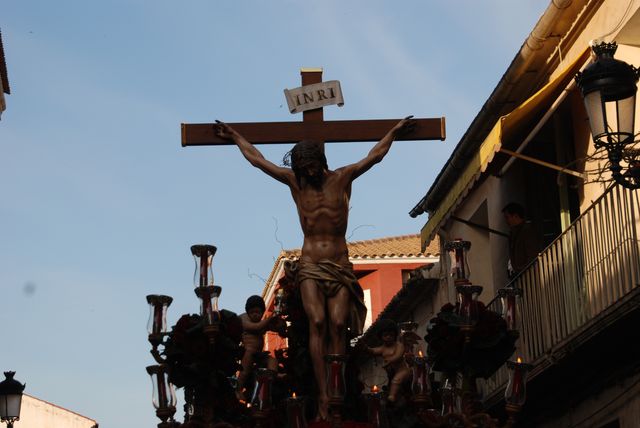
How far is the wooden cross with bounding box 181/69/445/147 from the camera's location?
11352mm

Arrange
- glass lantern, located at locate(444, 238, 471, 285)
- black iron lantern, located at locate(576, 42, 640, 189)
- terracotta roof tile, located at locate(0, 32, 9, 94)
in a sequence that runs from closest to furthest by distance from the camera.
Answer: black iron lantern, located at locate(576, 42, 640, 189) < glass lantern, located at locate(444, 238, 471, 285) < terracotta roof tile, located at locate(0, 32, 9, 94)

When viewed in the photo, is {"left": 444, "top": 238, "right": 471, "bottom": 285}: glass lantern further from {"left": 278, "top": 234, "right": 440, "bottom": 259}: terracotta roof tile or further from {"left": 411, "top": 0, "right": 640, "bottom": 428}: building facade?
{"left": 278, "top": 234, "right": 440, "bottom": 259}: terracotta roof tile

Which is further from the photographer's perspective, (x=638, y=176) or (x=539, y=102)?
(x=539, y=102)

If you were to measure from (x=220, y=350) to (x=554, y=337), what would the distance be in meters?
5.06

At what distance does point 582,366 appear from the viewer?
44.7 feet

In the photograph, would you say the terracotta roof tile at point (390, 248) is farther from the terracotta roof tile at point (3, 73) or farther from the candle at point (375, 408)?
the candle at point (375, 408)

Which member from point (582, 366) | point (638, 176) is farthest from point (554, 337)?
point (638, 176)

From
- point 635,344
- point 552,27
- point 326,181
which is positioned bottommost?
point 635,344

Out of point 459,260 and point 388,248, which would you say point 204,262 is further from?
point 388,248

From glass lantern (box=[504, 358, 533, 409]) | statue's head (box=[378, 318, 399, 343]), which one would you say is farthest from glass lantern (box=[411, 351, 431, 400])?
statue's head (box=[378, 318, 399, 343])

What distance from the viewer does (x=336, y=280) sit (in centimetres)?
1045

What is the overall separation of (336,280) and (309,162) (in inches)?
37.4

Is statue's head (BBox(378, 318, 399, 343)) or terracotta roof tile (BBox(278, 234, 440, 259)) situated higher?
terracotta roof tile (BBox(278, 234, 440, 259))

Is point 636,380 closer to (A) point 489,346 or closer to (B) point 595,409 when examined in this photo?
(B) point 595,409
